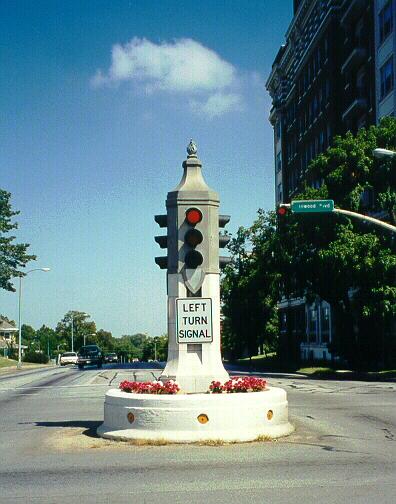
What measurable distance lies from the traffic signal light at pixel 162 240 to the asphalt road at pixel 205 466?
3479mm

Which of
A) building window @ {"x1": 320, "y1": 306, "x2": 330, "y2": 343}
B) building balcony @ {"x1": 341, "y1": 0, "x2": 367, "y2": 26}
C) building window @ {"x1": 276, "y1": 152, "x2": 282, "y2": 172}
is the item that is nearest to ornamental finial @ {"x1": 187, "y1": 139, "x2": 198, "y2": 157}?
building balcony @ {"x1": 341, "y1": 0, "x2": 367, "y2": 26}

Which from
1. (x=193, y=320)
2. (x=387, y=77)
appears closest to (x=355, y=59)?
(x=387, y=77)

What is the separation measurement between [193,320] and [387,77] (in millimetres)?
33091

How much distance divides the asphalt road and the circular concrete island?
0.28 metres

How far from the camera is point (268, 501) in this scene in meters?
7.86

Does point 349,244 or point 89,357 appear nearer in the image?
point 349,244

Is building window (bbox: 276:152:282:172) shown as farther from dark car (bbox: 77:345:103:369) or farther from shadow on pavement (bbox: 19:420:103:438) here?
shadow on pavement (bbox: 19:420:103:438)

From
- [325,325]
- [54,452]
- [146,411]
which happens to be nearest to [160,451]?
[146,411]

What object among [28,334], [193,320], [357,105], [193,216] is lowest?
[193,320]

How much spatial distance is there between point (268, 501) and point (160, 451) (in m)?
3.86

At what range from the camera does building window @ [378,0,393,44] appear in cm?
4250

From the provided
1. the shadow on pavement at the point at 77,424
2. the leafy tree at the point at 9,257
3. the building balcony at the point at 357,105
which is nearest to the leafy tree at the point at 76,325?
the leafy tree at the point at 9,257

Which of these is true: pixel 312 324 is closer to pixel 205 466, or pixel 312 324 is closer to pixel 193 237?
pixel 193 237

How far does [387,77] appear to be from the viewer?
4300 cm
